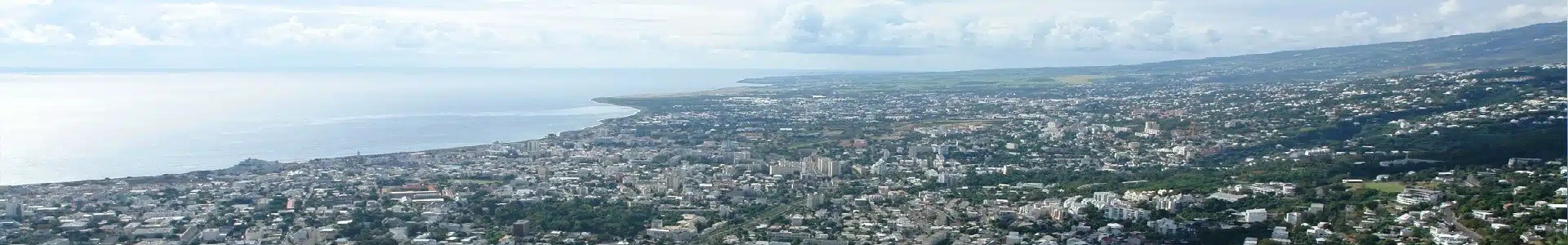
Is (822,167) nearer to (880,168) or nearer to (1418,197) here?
(880,168)

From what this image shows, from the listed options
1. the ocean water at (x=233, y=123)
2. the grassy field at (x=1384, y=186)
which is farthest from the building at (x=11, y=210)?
the grassy field at (x=1384, y=186)

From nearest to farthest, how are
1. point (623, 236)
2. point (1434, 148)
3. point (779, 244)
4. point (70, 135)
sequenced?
point (779, 244) → point (623, 236) → point (1434, 148) → point (70, 135)

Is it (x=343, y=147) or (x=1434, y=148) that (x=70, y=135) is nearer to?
(x=343, y=147)

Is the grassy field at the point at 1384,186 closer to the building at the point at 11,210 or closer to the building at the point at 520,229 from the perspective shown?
the building at the point at 520,229

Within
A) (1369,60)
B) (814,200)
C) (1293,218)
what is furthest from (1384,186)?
(1369,60)

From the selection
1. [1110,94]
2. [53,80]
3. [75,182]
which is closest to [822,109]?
[1110,94]

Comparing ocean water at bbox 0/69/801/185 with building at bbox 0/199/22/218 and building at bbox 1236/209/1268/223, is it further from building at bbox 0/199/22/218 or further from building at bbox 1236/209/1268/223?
building at bbox 1236/209/1268/223
